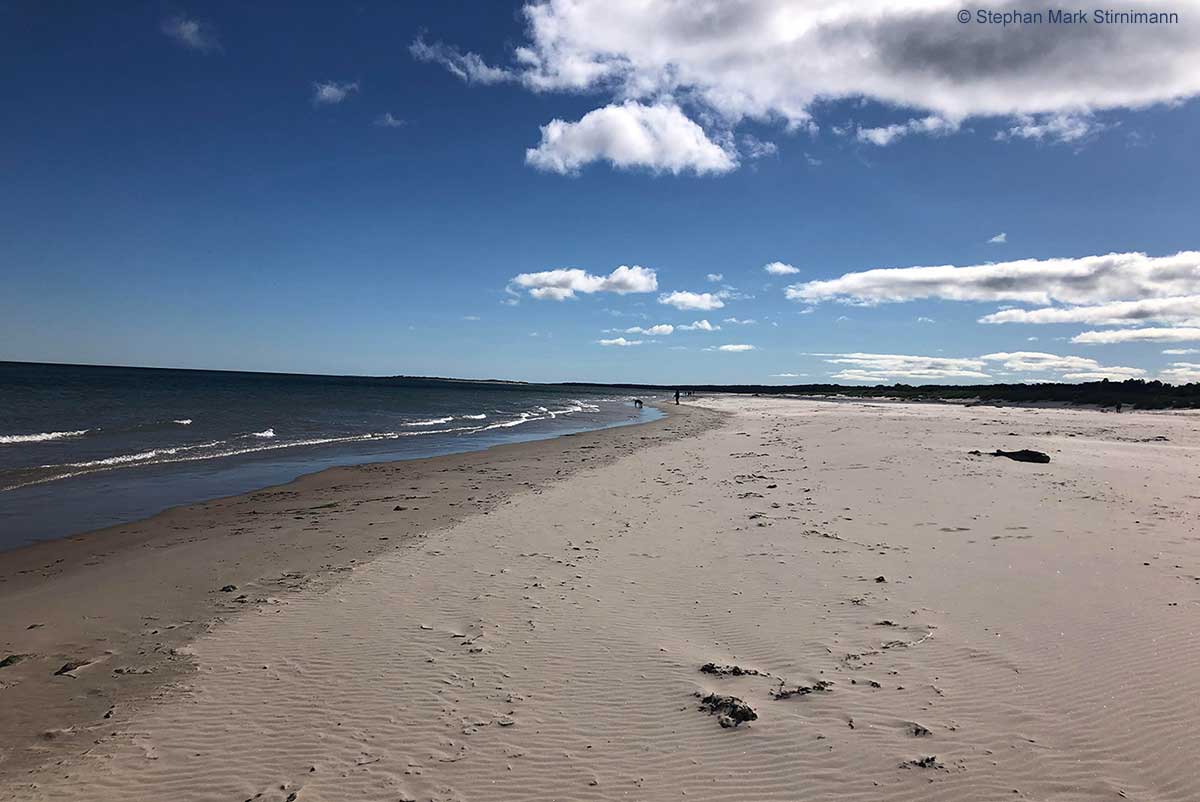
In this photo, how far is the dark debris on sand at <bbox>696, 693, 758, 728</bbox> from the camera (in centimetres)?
508

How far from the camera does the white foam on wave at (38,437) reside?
80.2ft

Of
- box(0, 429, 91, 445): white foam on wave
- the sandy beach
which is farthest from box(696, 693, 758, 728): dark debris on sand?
box(0, 429, 91, 445): white foam on wave

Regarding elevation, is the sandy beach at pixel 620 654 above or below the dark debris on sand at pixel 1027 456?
below

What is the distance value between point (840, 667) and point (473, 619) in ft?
12.9

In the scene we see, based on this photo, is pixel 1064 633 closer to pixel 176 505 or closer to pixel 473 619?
pixel 473 619

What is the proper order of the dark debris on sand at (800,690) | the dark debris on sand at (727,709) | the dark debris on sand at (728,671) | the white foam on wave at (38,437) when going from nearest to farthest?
the dark debris on sand at (727,709) < the dark debris on sand at (800,690) < the dark debris on sand at (728,671) < the white foam on wave at (38,437)

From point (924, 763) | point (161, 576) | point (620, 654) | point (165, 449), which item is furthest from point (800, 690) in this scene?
point (165, 449)

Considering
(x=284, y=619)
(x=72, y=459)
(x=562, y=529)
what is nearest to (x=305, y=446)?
(x=72, y=459)

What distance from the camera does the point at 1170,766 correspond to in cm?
443

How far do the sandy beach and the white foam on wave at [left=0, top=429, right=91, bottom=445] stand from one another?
59.1ft

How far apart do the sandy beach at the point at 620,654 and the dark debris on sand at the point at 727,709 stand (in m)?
0.04

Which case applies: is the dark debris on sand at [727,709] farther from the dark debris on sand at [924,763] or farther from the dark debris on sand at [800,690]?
the dark debris on sand at [924,763]

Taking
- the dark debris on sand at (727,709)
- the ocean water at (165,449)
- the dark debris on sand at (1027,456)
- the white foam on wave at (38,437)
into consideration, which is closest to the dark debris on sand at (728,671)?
the dark debris on sand at (727,709)

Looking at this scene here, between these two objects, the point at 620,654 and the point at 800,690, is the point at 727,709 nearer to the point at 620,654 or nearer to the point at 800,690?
the point at 800,690
